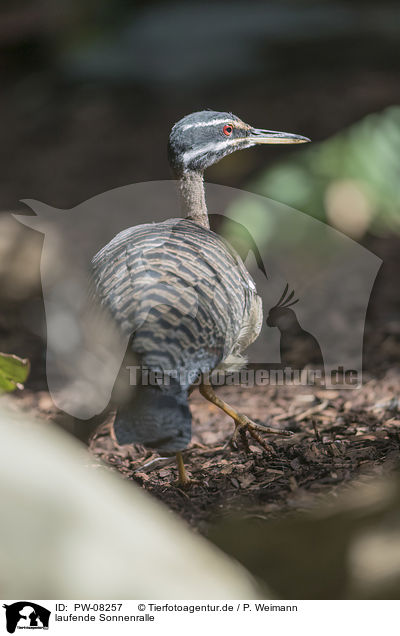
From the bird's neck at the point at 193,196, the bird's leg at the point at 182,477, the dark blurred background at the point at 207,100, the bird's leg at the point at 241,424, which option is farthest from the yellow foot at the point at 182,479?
the dark blurred background at the point at 207,100

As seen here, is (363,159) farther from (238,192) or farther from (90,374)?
(90,374)

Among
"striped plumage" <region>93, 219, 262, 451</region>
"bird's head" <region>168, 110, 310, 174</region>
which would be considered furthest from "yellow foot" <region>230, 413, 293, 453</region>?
"bird's head" <region>168, 110, 310, 174</region>

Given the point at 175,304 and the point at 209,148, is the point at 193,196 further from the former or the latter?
the point at 175,304

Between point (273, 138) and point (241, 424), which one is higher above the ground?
point (273, 138)

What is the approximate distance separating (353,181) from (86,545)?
9.45ft

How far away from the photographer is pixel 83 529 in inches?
71.2

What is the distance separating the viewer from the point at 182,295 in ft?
7.13

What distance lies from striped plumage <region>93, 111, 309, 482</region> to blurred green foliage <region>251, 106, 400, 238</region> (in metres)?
1.37

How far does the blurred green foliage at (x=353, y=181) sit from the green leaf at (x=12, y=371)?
6.50 ft

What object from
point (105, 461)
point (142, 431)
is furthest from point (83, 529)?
point (105, 461)

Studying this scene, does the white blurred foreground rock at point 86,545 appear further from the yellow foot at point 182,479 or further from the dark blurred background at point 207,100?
the dark blurred background at point 207,100

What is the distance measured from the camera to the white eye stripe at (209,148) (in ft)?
8.13

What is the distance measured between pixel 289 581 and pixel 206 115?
Result: 5.61 feet
